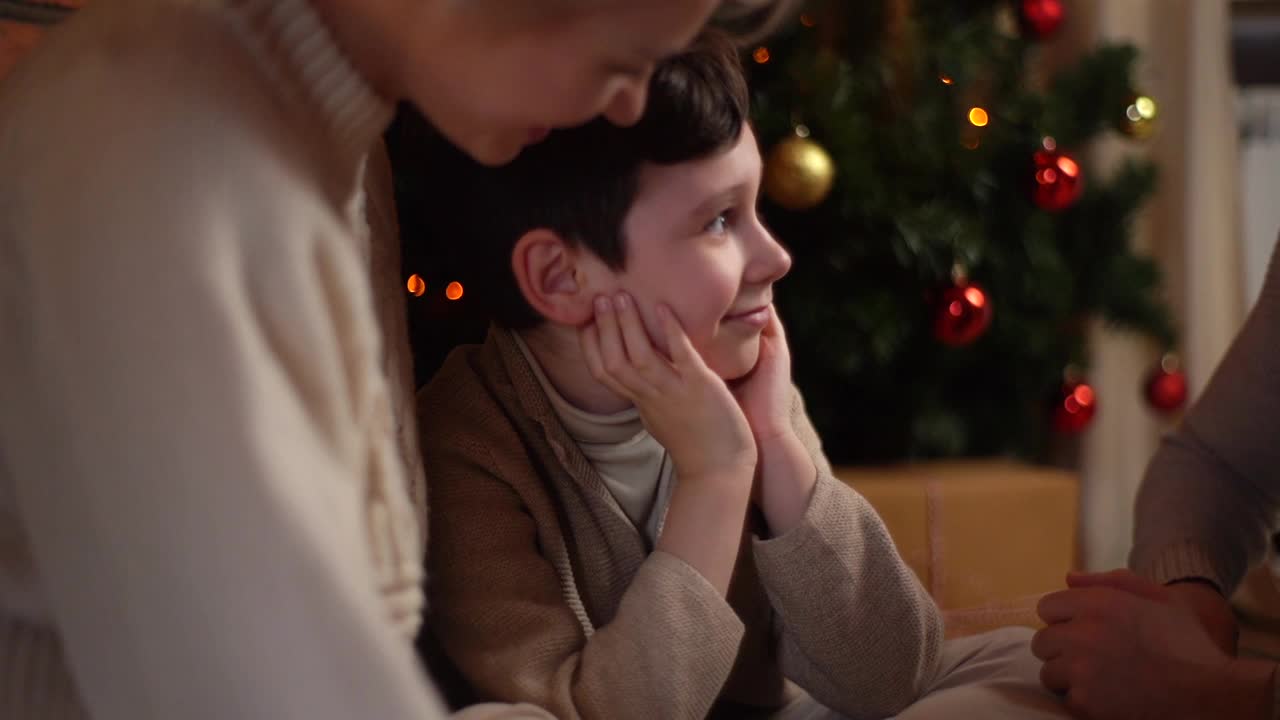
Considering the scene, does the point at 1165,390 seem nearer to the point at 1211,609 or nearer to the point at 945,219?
the point at 945,219

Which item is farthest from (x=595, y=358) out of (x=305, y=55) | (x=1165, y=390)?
(x=1165, y=390)

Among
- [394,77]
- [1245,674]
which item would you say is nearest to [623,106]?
[394,77]

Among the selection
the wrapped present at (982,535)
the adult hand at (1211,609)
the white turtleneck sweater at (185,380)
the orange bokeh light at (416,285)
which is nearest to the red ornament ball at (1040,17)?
the wrapped present at (982,535)

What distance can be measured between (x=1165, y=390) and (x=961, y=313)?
0.44 meters

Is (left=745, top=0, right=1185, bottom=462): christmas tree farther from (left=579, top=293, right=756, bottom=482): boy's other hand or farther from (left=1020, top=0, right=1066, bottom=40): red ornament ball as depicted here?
(left=579, top=293, right=756, bottom=482): boy's other hand

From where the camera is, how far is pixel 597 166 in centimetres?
52

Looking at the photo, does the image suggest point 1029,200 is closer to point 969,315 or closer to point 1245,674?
point 969,315

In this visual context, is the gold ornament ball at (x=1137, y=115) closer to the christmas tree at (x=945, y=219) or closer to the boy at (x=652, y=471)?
the christmas tree at (x=945, y=219)

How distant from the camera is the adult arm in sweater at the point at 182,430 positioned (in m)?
0.28

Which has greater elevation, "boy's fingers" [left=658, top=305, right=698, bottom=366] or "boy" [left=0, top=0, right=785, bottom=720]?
"boy" [left=0, top=0, right=785, bottom=720]

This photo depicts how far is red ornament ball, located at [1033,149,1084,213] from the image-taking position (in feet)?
4.05

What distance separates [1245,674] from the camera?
0.52 meters

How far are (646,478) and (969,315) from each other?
0.70m

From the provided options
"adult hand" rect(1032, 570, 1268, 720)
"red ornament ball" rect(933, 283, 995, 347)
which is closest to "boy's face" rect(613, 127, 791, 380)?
"adult hand" rect(1032, 570, 1268, 720)
